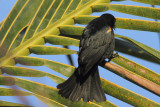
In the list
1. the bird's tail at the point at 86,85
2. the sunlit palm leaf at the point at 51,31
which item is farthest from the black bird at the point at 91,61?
the sunlit palm leaf at the point at 51,31

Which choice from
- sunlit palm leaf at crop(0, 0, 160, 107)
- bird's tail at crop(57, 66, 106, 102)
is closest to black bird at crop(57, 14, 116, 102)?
bird's tail at crop(57, 66, 106, 102)

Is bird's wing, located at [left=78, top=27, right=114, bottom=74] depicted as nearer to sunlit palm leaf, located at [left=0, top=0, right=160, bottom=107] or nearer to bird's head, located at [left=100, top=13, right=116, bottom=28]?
bird's head, located at [left=100, top=13, right=116, bottom=28]

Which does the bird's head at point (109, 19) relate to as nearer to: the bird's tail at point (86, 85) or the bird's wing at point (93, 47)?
the bird's wing at point (93, 47)

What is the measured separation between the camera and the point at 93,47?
2.75m

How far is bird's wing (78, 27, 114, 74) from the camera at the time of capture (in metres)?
2.47

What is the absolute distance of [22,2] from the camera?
2555 millimetres

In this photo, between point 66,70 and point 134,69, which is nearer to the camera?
point 134,69

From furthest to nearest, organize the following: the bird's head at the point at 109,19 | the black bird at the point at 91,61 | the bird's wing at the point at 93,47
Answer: the bird's head at the point at 109,19 → the bird's wing at the point at 93,47 → the black bird at the point at 91,61

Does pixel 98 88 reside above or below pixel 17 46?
below

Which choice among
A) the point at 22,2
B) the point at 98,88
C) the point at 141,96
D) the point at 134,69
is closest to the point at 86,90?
the point at 98,88

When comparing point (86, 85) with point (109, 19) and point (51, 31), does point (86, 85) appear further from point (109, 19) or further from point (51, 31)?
point (109, 19)

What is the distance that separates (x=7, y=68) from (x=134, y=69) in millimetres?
870

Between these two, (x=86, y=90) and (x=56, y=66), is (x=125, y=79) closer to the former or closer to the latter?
(x=56, y=66)

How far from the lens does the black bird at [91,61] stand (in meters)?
2.01
